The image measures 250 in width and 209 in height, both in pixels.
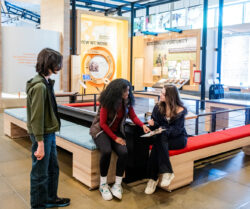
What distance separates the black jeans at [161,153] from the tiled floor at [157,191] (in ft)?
0.86

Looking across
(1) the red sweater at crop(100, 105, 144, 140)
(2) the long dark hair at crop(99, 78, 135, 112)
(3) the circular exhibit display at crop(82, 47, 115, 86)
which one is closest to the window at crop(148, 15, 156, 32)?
(3) the circular exhibit display at crop(82, 47, 115, 86)

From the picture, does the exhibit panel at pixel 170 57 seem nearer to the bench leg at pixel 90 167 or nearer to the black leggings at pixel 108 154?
the bench leg at pixel 90 167

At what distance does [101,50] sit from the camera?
38.6 ft

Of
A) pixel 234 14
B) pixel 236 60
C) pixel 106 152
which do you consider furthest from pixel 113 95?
pixel 234 14

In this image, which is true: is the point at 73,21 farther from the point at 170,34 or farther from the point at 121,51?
the point at 170,34

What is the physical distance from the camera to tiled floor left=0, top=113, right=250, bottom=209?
113 inches

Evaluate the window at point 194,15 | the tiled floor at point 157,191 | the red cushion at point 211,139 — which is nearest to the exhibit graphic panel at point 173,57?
the window at point 194,15

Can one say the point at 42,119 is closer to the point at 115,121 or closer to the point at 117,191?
the point at 115,121

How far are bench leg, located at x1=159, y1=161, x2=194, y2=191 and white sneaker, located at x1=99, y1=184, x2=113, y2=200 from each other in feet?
2.13

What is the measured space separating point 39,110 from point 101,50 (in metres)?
9.77

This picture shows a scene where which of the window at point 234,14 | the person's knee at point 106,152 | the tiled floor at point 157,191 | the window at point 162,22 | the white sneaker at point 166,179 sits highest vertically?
the window at point 234,14

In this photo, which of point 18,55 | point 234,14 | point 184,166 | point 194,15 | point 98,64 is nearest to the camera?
point 184,166

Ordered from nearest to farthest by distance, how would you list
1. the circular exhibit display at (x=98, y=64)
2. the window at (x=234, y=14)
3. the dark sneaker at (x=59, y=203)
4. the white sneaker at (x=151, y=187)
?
1. the dark sneaker at (x=59, y=203)
2. the white sneaker at (x=151, y=187)
3. the circular exhibit display at (x=98, y=64)
4. the window at (x=234, y=14)

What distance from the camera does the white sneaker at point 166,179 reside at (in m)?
3.03
